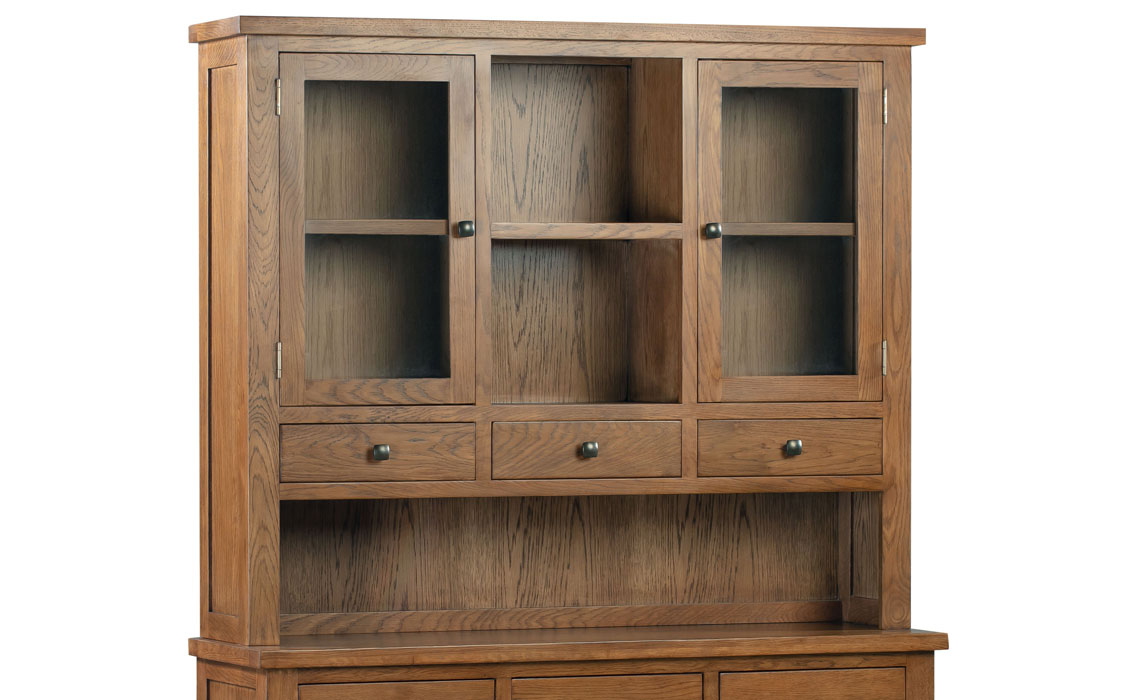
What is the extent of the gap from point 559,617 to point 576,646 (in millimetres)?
316

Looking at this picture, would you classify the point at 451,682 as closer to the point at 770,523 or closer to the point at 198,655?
the point at 198,655

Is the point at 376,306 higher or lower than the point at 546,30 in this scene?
lower

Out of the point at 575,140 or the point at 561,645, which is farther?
the point at 575,140

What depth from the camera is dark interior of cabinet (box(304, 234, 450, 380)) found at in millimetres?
3863

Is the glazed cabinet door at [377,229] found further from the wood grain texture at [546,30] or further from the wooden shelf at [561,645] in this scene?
the wooden shelf at [561,645]

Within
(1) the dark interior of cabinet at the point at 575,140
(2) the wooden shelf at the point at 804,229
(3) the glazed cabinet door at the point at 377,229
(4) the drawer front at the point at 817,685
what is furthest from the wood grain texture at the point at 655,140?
(4) the drawer front at the point at 817,685

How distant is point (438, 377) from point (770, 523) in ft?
3.35

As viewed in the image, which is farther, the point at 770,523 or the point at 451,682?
the point at 770,523

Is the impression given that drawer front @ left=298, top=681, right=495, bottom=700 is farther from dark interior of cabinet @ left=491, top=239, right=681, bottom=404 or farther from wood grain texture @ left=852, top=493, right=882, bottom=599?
wood grain texture @ left=852, top=493, right=882, bottom=599

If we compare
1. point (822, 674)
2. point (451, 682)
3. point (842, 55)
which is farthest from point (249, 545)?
point (842, 55)

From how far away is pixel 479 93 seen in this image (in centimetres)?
382

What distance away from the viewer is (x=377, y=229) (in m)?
3.84

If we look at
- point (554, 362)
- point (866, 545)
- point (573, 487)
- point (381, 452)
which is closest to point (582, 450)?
point (573, 487)

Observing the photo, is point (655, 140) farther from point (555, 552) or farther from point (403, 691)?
point (403, 691)
